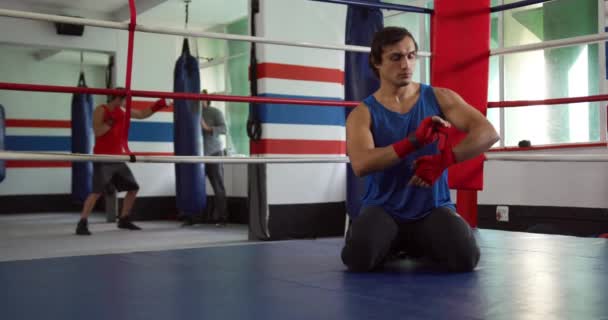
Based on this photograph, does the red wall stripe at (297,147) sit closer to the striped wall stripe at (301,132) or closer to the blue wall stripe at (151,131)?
the striped wall stripe at (301,132)

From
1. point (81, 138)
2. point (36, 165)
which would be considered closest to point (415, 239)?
point (81, 138)

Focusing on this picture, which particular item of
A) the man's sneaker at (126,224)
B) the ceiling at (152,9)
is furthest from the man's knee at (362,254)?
the ceiling at (152,9)

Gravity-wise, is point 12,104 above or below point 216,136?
above

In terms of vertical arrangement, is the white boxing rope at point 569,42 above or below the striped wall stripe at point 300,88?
below

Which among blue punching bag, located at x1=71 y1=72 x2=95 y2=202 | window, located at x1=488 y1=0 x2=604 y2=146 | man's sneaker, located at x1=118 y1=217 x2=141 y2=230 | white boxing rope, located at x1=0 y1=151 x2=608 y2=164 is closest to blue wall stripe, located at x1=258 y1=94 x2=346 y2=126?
window, located at x1=488 y1=0 x2=604 y2=146

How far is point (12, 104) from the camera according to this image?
10.2 m

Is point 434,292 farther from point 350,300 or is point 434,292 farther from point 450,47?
point 450,47

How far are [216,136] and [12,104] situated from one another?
4735mm

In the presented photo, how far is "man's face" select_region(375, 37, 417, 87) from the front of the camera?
224 centimetres

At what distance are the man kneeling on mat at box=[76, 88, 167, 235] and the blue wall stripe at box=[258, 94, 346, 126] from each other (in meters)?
0.90

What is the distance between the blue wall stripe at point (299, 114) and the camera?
523cm

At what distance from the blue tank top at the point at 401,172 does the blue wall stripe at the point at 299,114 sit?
279 cm

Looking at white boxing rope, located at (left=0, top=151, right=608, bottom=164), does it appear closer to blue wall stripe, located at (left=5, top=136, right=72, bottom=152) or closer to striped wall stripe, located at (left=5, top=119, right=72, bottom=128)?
blue wall stripe, located at (left=5, top=136, right=72, bottom=152)

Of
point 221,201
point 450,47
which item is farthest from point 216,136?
point 450,47
